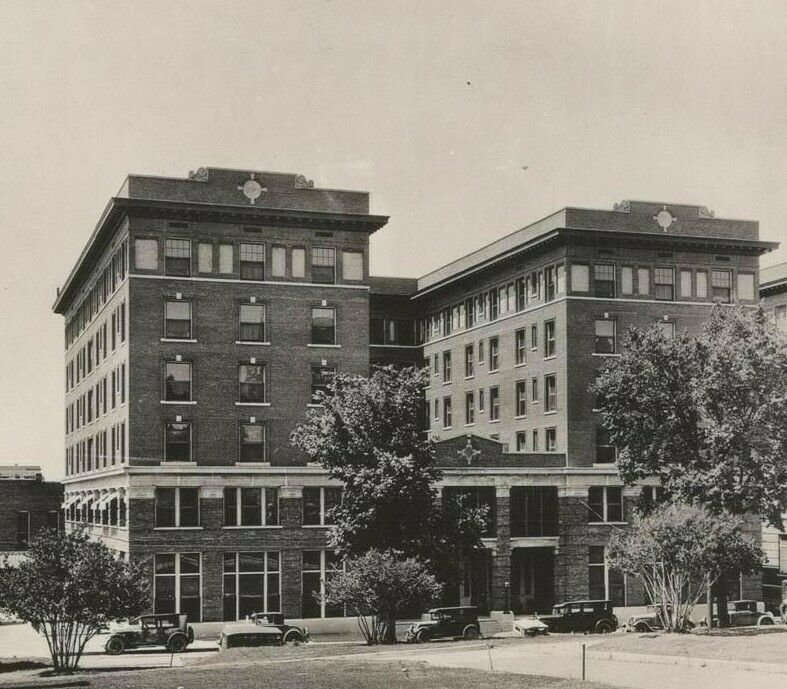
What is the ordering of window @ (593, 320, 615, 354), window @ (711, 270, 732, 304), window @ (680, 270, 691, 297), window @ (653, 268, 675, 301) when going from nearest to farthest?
1. window @ (593, 320, 615, 354)
2. window @ (653, 268, 675, 301)
3. window @ (680, 270, 691, 297)
4. window @ (711, 270, 732, 304)

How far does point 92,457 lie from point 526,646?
40105 millimetres

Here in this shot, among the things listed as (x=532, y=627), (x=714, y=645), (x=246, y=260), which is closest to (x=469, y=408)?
(x=246, y=260)

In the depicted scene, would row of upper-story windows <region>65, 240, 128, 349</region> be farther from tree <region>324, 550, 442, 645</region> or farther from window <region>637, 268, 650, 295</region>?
window <region>637, 268, 650, 295</region>

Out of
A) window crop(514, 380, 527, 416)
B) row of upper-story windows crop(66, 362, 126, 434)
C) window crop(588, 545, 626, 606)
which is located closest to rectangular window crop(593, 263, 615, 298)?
window crop(514, 380, 527, 416)

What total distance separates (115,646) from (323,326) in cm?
2073

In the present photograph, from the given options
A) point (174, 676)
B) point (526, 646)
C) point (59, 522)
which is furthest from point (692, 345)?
point (59, 522)

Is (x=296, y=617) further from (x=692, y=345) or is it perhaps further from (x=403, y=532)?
(x=692, y=345)

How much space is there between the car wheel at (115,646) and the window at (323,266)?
21.9 metres

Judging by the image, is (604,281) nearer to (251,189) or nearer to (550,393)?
(550,393)

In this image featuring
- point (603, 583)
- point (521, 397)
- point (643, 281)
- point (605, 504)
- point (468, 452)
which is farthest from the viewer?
point (521, 397)

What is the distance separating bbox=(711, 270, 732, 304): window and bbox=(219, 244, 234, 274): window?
2770 centimetres

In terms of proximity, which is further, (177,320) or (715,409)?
(177,320)

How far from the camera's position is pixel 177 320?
196 feet

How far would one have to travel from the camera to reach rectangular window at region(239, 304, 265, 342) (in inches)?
2392
